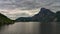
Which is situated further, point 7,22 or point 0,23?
point 7,22

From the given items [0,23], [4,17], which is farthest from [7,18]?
[0,23]

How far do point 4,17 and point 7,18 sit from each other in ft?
4.63

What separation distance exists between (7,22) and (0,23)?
36.7ft

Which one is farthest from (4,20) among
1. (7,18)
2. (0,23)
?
(0,23)

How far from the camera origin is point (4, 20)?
6750cm

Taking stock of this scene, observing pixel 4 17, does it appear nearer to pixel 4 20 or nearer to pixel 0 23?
pixel 4 20

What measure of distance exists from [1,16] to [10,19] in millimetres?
5857

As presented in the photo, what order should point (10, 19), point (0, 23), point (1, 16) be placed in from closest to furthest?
point (0, 23) → point (10, 19) → point (1, 16)

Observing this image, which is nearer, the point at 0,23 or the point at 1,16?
the point at 0,23

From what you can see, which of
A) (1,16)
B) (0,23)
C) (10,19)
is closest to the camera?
(0,23)

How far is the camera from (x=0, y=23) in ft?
199

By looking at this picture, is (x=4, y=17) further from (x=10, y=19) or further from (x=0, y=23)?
(x=0, y=23)

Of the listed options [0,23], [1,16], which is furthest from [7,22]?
[0,23]

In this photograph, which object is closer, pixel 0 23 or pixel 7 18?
pixel 0 23
